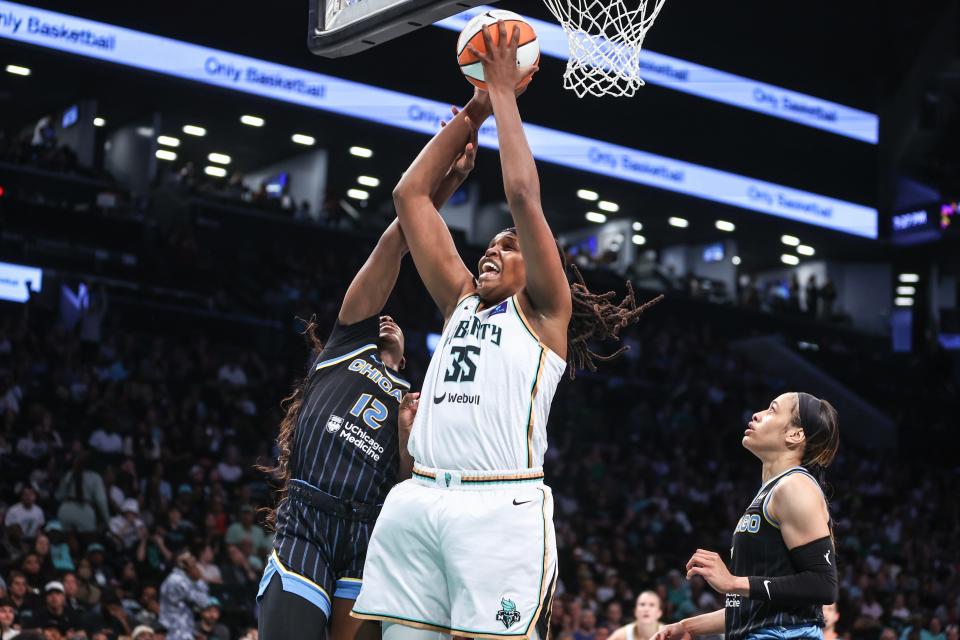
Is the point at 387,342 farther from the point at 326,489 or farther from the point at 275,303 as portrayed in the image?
the point at 275,303

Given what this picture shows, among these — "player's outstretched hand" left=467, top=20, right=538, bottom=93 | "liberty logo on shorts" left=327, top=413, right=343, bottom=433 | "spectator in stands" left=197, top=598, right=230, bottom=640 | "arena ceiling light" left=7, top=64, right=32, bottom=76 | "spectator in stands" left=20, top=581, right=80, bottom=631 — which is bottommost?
"spectator in stands" left=197, top=598, right=230, bottom=640

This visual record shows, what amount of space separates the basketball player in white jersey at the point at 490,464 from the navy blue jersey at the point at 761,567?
0.93m

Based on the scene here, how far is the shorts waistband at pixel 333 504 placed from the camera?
16.0 ft

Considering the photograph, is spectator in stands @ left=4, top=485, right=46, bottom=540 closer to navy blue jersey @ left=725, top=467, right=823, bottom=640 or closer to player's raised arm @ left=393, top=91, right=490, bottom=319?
player's raised arm @ left=393, top=91, right=490, bottom=319

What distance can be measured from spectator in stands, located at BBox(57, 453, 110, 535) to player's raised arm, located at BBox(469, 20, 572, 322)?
1082 cm

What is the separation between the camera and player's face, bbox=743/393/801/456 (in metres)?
4.87

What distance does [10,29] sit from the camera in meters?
23.2

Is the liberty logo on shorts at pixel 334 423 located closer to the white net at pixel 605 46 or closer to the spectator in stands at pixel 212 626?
the white net at pixel 605 46

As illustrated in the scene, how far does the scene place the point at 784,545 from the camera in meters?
4.63

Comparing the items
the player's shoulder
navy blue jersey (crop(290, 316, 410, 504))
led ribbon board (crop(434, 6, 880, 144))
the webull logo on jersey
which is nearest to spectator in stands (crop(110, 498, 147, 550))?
navy blue jersey (crop(290, 316, 410, 504))

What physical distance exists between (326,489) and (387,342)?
78 centimetres

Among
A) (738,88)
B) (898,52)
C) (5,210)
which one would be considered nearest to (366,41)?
(5,210)

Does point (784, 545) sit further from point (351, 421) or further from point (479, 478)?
point (351, 421)

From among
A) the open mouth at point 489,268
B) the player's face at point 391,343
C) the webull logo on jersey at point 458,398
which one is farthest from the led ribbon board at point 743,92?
the webull logo on jersey at point 458,398
